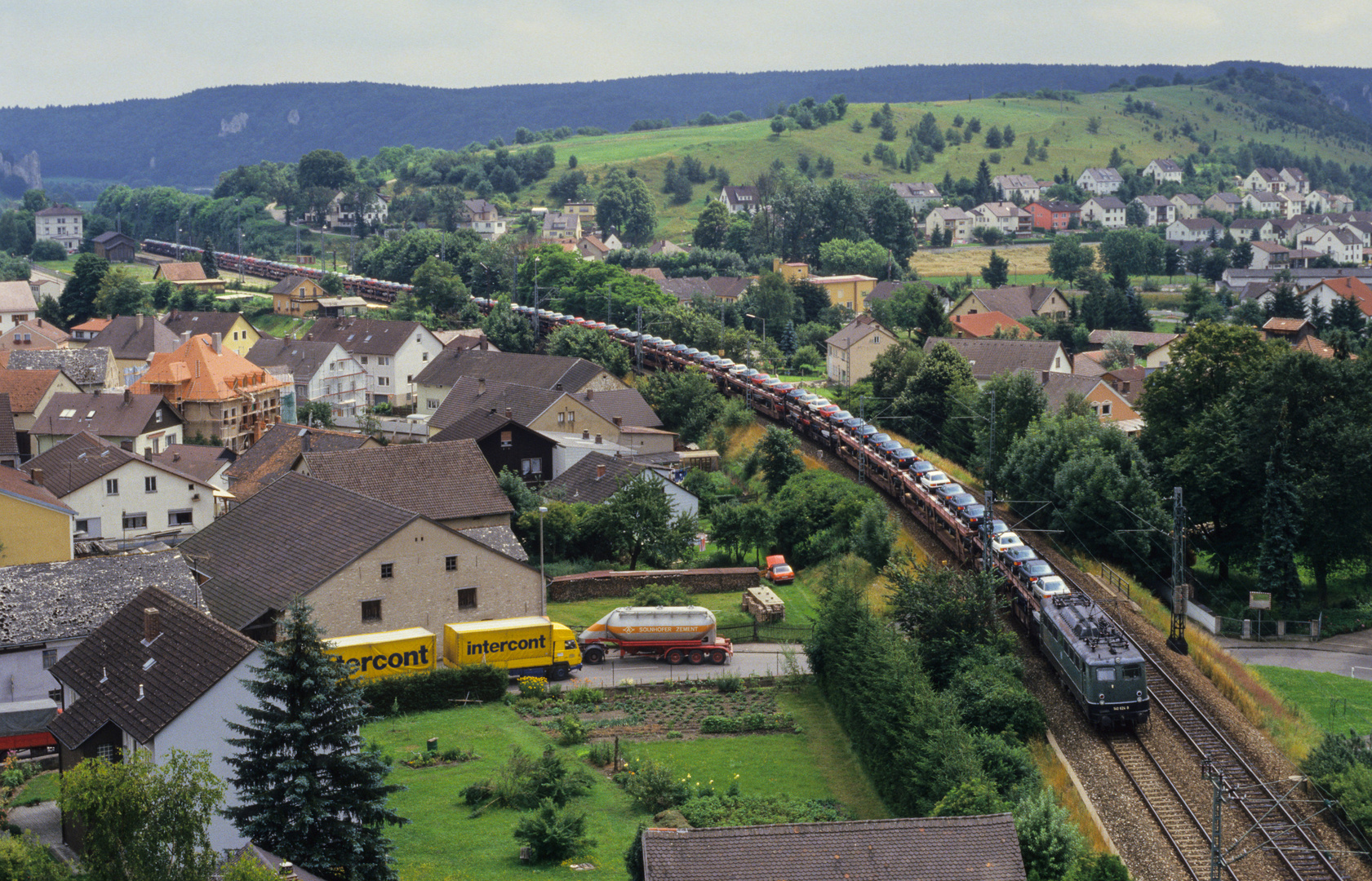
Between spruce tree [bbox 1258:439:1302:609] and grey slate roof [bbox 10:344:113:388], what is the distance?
2791 inches

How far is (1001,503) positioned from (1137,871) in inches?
1171

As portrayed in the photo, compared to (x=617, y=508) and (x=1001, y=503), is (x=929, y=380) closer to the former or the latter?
(x=1001, y=503)

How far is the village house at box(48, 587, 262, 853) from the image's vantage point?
30.1 m

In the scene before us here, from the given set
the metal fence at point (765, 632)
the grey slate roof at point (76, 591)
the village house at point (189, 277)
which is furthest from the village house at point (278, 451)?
the village house at point (189, 277)

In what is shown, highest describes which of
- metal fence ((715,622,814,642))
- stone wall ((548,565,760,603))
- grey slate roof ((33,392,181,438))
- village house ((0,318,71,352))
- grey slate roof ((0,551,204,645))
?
grey slate roof ((0,551,204,645))

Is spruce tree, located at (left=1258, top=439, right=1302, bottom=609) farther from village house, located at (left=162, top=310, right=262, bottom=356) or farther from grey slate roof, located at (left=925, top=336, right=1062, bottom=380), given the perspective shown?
village house, located at (left=162, top=310, right=262, bottom=356)

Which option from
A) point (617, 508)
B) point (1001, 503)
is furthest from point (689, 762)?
point (1001, 503)

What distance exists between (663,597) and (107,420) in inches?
1643

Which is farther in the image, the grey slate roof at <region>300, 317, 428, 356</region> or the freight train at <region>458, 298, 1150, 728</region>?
the grey slate roof at <region>300, 317, 428, 356</region>

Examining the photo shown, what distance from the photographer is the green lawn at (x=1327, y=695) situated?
44.0m

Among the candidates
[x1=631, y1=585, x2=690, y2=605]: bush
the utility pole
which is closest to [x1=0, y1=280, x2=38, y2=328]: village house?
[x1=631, y1=585, x2=690, y2=605]: bush

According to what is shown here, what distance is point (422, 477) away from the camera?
2228 inches

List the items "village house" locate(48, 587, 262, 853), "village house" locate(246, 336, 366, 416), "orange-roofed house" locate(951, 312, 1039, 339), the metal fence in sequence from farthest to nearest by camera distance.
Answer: "orange-roofed house" locate(951, 312, 1039, 339)
"village house" locate(246, 336, 366, 416)
the metal fence
"village house" locate(48, 587, 262, 853)

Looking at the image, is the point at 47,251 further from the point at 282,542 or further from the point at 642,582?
the point at 282,542
